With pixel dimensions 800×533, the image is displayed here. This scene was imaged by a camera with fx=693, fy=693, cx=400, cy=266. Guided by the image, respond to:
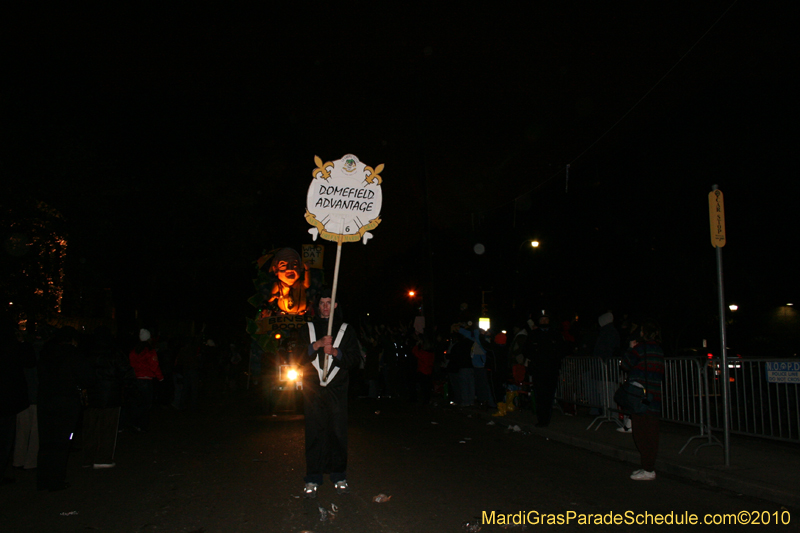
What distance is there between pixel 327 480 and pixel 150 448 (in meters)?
4.12

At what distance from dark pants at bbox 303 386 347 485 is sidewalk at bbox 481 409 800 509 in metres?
4.14

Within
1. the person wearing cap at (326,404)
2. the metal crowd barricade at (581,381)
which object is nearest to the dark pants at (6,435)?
the person wearing cap at (326,404)

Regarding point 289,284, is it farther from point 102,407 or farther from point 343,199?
point 343,199

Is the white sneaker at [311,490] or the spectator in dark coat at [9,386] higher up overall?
the spectator in dark coat at [9,386]

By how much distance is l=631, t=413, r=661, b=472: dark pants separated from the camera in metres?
7.80

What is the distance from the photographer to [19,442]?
851cm

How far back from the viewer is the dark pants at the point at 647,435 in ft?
25.6

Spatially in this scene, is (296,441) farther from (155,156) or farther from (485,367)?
(155,156)

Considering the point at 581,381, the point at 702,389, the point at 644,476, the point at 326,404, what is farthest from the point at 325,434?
the point at 581,381

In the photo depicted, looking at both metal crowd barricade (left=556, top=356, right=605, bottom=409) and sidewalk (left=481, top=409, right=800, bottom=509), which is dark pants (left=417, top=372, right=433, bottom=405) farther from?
sidewalk (left=481, top=409, right=800, bottom=509)

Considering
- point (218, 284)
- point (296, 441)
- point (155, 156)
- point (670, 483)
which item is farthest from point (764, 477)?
point (218, 284)

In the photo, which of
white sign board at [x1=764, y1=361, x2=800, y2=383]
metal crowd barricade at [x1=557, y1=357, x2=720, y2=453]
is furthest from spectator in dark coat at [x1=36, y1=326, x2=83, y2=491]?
white sign board at [x1=764, y1=361, x2=800, y2=383]

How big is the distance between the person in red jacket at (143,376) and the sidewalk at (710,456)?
6.77 m

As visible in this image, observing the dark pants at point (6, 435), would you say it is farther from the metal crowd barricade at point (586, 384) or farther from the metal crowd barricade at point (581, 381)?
the metal crowd barricade at point (581, 381)
